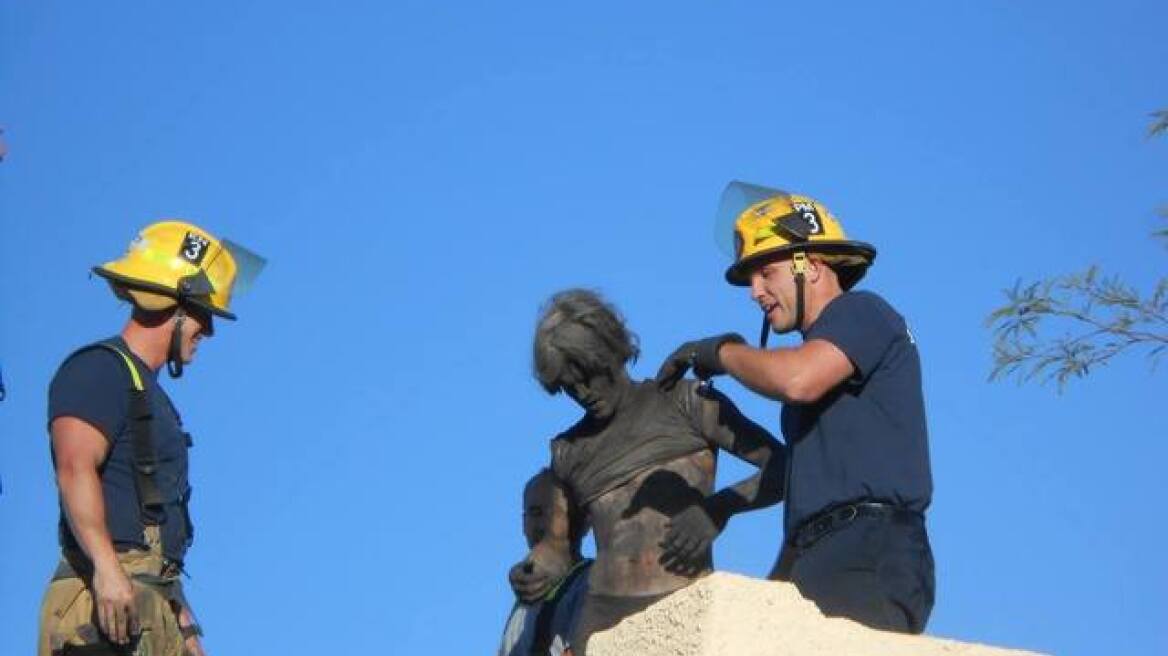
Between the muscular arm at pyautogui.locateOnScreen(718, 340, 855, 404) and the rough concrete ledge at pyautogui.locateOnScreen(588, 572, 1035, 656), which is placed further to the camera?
the muscular arm at pyautogui.locateOnScreen(718, 340, 855, 404)

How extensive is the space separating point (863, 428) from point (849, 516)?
288 mm

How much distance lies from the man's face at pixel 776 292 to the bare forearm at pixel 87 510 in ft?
7.41

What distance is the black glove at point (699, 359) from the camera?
6.41 metres

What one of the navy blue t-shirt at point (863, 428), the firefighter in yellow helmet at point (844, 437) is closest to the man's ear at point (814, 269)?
the firefighter in yellow helmet at point (844, 437)

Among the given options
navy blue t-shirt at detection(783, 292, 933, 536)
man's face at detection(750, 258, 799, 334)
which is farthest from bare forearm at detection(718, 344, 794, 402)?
man's face at detection(750, 258, 799, 334)

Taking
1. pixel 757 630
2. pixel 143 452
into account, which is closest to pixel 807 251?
pixel 757 630

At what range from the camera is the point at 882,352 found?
21.1 ft

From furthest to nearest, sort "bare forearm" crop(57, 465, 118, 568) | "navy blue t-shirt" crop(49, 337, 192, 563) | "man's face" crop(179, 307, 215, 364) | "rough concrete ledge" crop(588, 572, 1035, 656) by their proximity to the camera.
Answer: "man's face" crop(179, 307, 215, 364) → "navy blue t-shirt" crop(49, 337, 192, 563) → "bare forearm" crop(57, 465, 118, 568) → "rough concrete ledge" crop(588, 572, 1035, 656)

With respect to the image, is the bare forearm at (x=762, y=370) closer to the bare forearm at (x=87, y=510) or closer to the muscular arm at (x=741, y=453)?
the muscular arm at (x=741, y=453)

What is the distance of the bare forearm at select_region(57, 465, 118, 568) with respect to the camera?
22.2 ft

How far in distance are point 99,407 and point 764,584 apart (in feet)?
8.79

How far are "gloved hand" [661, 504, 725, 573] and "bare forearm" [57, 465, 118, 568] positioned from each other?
5.92 feet

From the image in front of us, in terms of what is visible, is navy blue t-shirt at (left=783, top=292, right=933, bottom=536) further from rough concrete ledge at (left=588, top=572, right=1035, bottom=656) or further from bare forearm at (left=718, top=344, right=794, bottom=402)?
rough concrete ledge at (left=588, top=572, right=1035, bottom=656)

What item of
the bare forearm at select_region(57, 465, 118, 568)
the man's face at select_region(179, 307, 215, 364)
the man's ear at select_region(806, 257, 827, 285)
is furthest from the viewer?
the man's face at select_region(179, 307, 215, 364)
